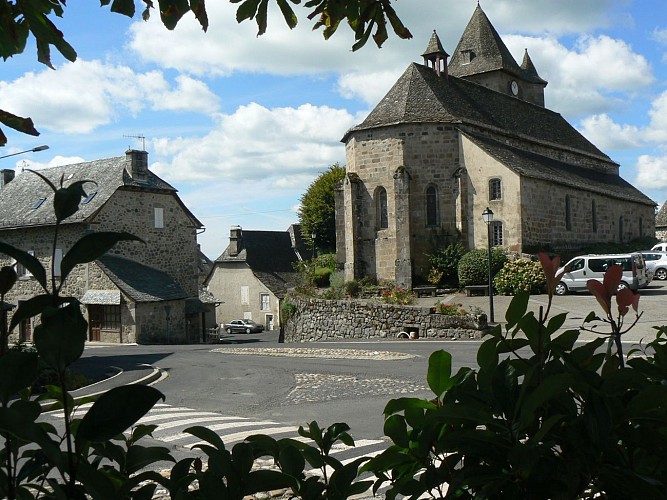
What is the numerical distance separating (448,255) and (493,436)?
29.2 m

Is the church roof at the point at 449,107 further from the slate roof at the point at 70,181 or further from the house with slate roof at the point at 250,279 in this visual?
the house with slate roof at the point at 250,279

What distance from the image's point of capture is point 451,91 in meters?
34.9

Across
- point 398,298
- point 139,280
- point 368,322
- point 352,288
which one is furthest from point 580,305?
point 139,280

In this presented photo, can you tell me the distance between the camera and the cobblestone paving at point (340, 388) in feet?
41.0

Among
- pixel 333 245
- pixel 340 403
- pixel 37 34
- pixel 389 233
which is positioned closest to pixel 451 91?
pixel 389 233

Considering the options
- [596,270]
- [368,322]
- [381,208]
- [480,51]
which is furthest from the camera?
[480,51]

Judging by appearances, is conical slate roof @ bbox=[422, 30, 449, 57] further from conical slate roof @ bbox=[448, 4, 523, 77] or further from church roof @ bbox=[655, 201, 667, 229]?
church roof @ bbox=[655, 201, 667, 229]

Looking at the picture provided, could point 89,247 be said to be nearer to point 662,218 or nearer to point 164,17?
point 164,17

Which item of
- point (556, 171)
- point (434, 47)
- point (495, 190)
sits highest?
point (434, 47)

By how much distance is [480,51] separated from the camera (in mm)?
45125

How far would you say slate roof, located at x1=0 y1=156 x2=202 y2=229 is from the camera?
111ft

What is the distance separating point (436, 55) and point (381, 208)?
364 inches

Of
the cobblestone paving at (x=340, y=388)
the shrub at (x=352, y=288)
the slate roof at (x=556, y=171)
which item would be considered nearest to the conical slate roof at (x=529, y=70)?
the slate roof at (x=556, y=171)

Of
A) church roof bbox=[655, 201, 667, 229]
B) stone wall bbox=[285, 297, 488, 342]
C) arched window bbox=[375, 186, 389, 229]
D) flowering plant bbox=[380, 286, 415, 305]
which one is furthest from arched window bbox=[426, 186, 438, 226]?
church roof bbox=[655, 201, 667, 229]
